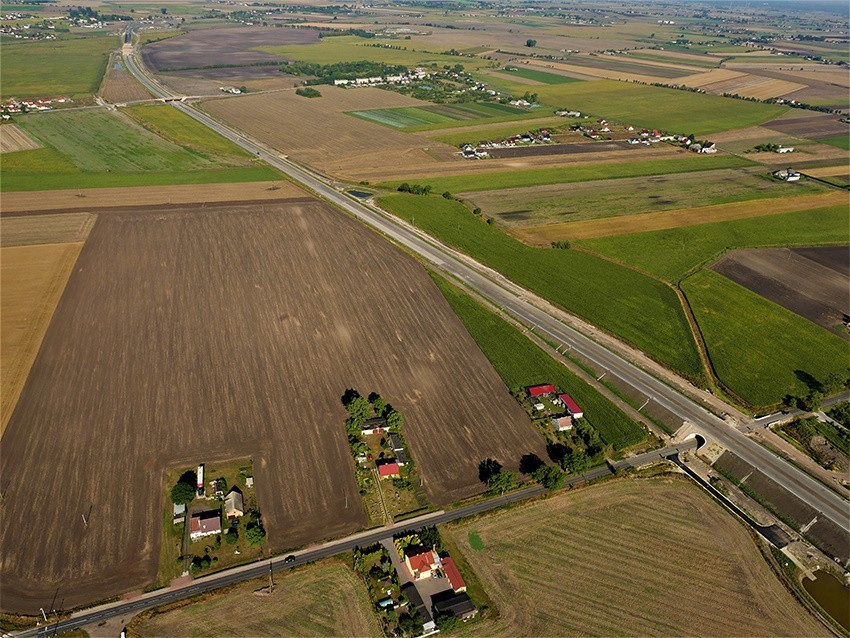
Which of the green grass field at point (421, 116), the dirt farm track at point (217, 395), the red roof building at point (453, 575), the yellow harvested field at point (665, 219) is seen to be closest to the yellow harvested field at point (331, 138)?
the green grass field at point (421, 116)

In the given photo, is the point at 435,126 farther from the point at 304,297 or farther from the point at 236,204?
the point at 304,297

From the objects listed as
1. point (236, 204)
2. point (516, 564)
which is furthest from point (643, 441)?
point (236, 204)

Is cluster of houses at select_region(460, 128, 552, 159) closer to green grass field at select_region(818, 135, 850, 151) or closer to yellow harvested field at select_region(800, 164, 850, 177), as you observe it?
yellow harvested field at select_region(800, 164, 850, 177)

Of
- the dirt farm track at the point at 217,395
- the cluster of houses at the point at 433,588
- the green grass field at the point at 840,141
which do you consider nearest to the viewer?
the cluster of houses at the point at 433,588

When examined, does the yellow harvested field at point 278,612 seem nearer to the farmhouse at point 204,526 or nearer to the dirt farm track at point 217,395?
the dirt farm track at point 217,395

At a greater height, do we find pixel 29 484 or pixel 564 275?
pixel 564 275

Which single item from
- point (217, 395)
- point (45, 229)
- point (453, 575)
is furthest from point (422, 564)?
point (45, 229)
